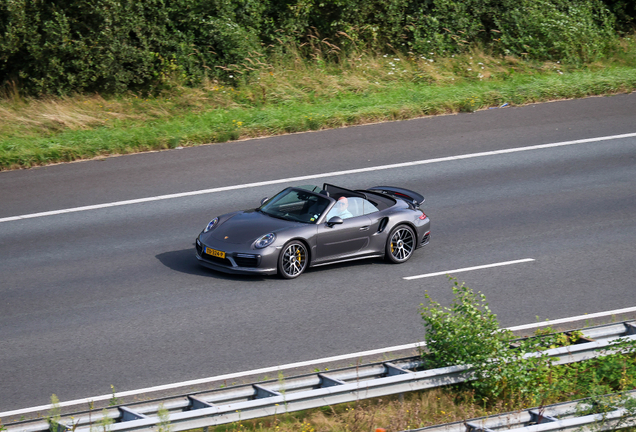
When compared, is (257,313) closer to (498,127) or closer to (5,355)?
(5,355)

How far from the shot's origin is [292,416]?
7488 millimetres

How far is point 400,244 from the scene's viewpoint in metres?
12.9

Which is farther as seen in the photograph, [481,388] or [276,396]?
[481,388]

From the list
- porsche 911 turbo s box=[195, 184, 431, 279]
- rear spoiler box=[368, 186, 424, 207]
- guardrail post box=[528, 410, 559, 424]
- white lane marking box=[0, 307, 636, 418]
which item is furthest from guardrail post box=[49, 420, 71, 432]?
rear spoiler box=[368, 186, 424, 207]

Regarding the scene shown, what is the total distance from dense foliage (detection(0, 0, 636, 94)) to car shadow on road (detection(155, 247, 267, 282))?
9123 mm

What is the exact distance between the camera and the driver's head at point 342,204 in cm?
1255

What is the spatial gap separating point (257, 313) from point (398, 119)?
33.6ft

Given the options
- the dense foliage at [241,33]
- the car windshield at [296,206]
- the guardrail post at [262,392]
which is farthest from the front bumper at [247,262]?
the dense foliage at [241,33]

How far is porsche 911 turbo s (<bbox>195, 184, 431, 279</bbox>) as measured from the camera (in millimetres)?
11648

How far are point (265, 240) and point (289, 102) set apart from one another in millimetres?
9357

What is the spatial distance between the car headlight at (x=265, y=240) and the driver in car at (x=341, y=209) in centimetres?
122

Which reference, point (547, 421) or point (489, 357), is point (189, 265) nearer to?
point (489, 357)

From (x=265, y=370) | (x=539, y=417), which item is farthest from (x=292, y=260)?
(x=539, y=417)

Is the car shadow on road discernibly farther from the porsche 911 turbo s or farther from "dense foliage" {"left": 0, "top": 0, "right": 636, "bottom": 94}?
"dense foliage" {"left": 0, "top": 0, "right": 636, "bottom": 94}
